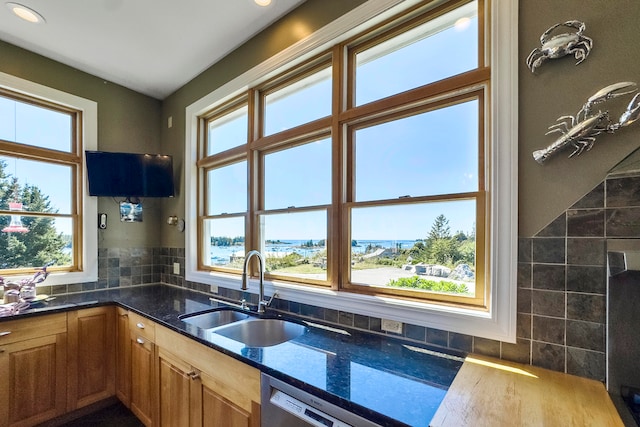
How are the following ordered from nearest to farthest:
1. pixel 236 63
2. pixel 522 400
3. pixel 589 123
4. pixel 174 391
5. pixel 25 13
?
pixel 522 400 < pixel 589 123 < pixel 174 391 < pixel 25 13 < pixel 236 63

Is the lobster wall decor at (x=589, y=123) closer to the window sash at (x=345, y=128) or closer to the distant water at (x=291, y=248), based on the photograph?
the window sash at (x=345, y=128)

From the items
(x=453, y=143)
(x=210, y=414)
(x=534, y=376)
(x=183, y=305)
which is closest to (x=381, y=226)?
(x=453, y=143)

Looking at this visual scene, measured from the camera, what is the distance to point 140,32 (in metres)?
2.26

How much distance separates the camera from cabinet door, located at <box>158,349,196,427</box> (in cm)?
167

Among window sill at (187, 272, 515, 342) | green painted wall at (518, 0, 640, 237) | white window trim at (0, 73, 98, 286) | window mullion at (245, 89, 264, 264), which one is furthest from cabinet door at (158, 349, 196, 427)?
green painted wall at (518, 0, 640, 237)

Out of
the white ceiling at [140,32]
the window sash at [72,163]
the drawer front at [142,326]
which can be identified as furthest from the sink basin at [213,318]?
the white ceiling at [140,32]

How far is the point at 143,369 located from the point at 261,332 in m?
0.94

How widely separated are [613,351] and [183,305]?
2416 millimetres

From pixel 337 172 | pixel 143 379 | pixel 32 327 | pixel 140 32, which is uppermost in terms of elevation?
pixel 140 32

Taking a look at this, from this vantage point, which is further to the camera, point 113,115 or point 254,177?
point 113,115

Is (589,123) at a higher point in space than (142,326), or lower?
higher

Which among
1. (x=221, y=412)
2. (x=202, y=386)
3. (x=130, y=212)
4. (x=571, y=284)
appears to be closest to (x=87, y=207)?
(x=130, y=212)

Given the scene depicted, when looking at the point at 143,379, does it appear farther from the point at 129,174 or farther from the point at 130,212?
the point at 129,174

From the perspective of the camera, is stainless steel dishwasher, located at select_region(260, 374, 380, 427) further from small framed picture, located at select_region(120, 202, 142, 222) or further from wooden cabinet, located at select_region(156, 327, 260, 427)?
small framed picture, located at select_region(120, 202, 142, 222)
